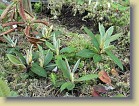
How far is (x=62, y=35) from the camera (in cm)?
137

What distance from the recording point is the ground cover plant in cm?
126

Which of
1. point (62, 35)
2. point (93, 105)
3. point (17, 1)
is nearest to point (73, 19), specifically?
point (62, 35)

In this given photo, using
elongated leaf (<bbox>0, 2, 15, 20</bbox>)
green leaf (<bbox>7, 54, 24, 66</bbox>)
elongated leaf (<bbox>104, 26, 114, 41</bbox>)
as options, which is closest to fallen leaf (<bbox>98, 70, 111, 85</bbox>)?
elongated leaf (<bbox>104, 26, 114, 41</bbox>)

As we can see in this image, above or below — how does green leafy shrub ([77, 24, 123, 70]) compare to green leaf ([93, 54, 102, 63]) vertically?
above

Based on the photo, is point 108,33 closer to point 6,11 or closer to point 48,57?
point 48,57

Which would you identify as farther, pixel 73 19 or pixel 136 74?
pixel 73 19

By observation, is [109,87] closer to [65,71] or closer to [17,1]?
[65,71]

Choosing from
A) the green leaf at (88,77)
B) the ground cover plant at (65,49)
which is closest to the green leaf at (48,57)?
the ground cover plant at (65,49)

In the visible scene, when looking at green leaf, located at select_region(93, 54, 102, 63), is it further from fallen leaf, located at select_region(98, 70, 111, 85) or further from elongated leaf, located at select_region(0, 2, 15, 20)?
elongated leaf, located at select_region(0, 2, 15, 20)

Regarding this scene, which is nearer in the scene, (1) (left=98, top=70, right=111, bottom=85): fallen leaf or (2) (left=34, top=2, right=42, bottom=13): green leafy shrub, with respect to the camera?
(1) (left=98, top=70, right=111, bottom=85): fallen leaf

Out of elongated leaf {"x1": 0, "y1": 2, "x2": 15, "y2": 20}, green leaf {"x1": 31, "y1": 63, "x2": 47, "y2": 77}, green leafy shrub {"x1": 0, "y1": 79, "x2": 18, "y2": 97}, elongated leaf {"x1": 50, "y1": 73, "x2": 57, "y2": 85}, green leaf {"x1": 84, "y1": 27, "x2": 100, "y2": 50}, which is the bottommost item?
green leafy shrub {"x1": 0, "y1": 79, "x2": 18, "y2": 97}

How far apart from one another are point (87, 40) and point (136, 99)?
0.24 m

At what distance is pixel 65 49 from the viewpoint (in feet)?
4.29

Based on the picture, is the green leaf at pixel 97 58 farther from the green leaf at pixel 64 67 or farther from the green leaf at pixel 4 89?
the green leaf at pixel 4 89
